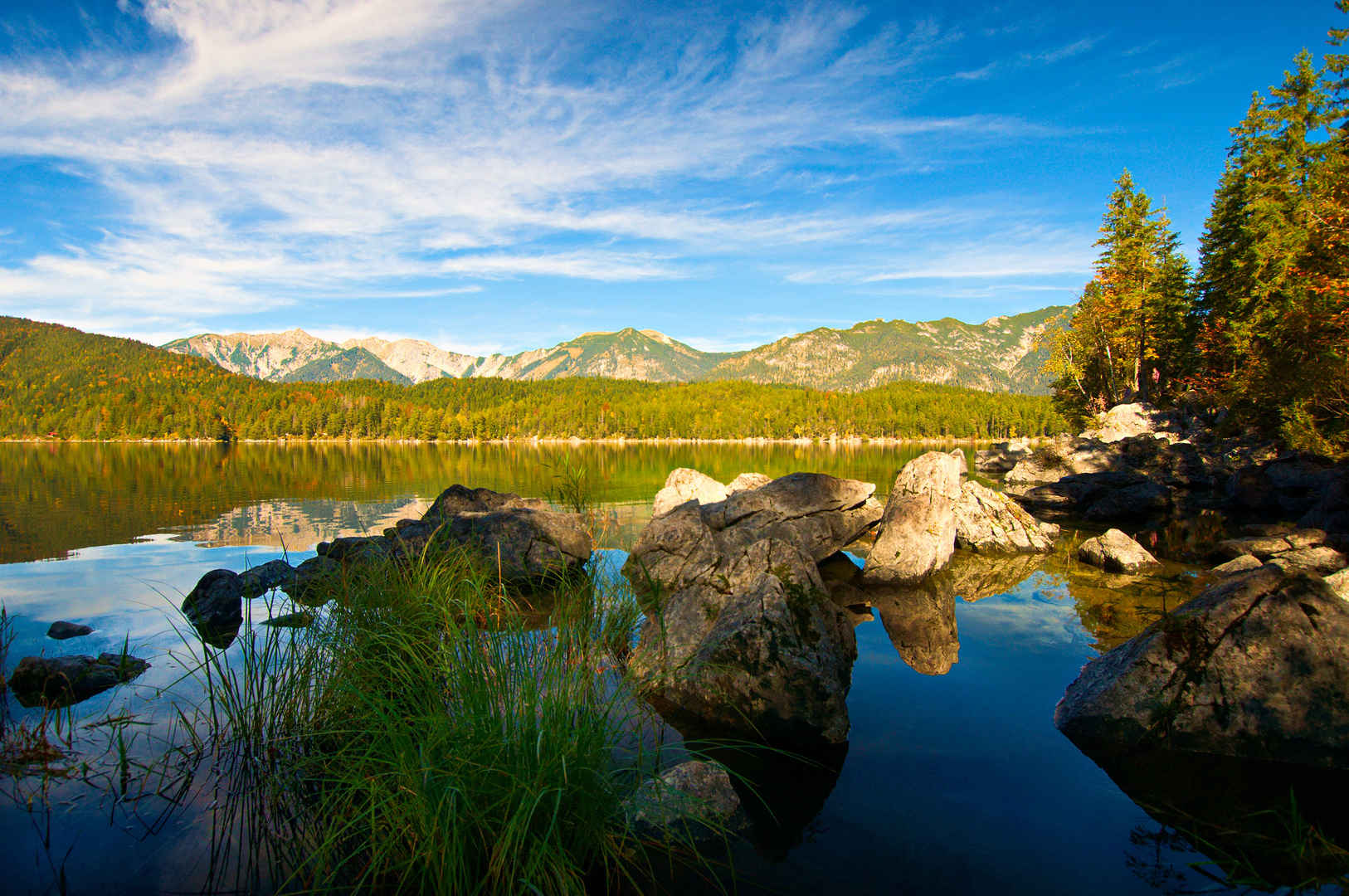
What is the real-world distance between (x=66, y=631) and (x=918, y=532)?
1561 centimetres

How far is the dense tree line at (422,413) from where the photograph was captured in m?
140

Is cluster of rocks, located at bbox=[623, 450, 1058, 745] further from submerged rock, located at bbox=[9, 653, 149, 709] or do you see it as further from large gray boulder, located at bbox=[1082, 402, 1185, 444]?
large gray boulder, located at bbox=[1082, 402, 1185, 444]

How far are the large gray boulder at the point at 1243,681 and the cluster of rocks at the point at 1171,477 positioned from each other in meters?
11.5

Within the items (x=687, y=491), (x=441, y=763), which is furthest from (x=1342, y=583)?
(x=687, y=491)

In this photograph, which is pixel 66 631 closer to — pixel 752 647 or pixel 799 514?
pixel 752 647

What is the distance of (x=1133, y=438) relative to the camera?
1280 inches

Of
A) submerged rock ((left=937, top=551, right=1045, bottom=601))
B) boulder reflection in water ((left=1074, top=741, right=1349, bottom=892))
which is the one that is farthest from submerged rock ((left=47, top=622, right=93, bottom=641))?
submerged rock ((left=937, top=551, right=1045, bottom=601))

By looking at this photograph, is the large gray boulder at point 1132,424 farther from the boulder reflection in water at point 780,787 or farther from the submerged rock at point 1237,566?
the boulder reflection in water at point 780,787

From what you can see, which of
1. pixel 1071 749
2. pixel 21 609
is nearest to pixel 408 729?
pixel 1071 749

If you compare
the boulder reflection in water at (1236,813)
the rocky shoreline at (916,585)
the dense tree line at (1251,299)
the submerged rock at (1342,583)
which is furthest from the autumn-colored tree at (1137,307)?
the boulder reflection in water at (1236,813)

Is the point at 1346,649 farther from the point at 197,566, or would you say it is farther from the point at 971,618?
the point at 197,566

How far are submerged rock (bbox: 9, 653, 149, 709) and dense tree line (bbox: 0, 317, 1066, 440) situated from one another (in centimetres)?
14759

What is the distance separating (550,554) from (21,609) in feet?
31.3

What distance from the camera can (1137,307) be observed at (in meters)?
38.7
